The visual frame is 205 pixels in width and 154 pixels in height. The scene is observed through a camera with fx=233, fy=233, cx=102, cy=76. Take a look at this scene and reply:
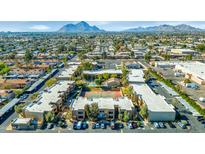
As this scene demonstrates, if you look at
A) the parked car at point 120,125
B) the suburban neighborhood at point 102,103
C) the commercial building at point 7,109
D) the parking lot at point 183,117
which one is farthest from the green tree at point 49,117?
the parking lot at point 183,117

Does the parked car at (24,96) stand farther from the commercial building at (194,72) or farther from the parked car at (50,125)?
the commercial building at (194,72)

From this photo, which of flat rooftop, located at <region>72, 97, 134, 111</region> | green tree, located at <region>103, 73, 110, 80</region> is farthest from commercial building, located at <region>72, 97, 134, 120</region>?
green tree, located at <region>103, 73, 110, 80</region>

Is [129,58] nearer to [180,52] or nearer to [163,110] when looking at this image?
[180,52]

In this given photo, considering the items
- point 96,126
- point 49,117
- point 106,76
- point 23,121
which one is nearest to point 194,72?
point 106,76

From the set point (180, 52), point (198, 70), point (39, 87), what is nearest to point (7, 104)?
point (39, 87)

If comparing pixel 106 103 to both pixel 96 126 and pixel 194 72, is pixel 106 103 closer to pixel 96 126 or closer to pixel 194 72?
pixel 96 126

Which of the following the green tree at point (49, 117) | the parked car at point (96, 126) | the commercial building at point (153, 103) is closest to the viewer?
the parked car at point (96, 126)
